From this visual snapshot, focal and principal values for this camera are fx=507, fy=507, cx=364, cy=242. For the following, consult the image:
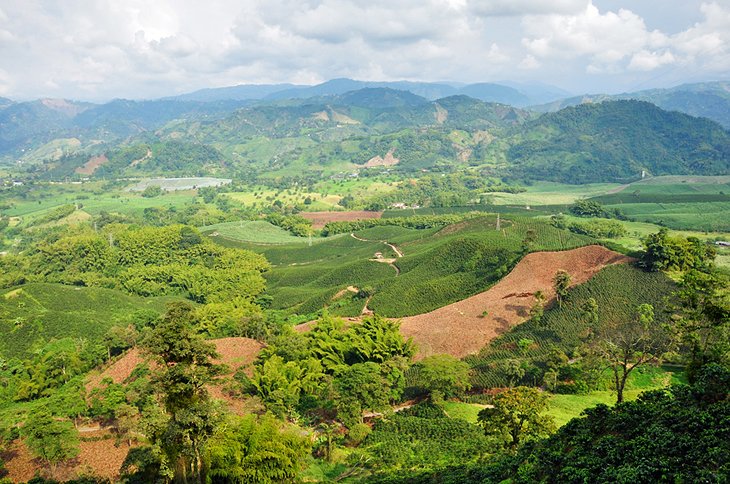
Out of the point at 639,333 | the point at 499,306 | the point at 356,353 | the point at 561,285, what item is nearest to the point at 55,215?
the point at 356,353

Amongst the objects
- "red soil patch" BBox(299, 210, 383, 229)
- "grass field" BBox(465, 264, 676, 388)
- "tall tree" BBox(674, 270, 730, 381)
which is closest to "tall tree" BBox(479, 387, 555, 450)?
"tall tree" BBox(674, 270, 730, 381)

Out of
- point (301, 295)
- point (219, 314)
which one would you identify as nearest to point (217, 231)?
point (301, 295)

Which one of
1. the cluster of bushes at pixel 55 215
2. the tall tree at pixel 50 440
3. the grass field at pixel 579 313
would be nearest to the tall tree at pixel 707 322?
the grass field at pixel 579 313

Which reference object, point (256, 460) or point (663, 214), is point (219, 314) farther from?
point (663, 214)

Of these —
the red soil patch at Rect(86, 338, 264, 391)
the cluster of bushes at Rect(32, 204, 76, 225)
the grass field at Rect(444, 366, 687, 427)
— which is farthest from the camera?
the cluster of bushes at Rect(32, 204, 76, 225)

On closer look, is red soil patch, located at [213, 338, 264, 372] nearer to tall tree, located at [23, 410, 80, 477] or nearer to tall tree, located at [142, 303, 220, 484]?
tall tree, located at [23, 410, 80, 477]

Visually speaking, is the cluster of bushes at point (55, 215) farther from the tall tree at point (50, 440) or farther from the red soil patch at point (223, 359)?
the tall tree at point (50, 440)
